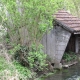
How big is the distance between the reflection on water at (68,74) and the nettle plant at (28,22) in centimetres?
97

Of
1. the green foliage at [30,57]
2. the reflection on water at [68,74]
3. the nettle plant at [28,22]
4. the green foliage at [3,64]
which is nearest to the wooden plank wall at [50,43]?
the reflection on water at [68,74]

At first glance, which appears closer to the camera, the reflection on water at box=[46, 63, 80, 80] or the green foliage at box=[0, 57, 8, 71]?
the green foliage at box=[0, 57, 8, 71]

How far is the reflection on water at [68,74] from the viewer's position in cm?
1087

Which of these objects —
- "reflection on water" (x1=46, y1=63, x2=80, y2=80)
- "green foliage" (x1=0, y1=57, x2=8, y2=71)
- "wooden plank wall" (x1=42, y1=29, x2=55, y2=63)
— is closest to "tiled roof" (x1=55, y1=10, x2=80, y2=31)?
"wooden plank wall" (x1=42, y1=29, x2=55, y2=63)

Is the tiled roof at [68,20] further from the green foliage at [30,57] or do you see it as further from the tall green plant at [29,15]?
the green foliage at [30,57]

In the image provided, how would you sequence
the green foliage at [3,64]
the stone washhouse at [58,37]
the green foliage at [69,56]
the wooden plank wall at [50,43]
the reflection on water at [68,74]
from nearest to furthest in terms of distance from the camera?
the green foliage at [3,64] < the reflection on water at [68,74] < the stone washhouse at [58,37] < the wooden plank wall at [50,43] < the green foliage at [69,56]

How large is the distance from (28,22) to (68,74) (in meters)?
3.47

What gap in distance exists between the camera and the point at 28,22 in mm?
10477

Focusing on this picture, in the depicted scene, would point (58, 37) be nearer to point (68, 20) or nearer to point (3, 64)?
point (68, 20)

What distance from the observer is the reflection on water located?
10874 millimetres

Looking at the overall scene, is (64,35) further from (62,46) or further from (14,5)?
(14,5)

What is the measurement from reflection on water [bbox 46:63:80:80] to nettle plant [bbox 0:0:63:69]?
0.97 metres

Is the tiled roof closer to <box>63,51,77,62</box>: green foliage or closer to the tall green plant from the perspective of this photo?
<box>63,51,77,62</box>: green foliage

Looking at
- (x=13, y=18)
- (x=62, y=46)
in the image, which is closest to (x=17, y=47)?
(x=13, y=18)
